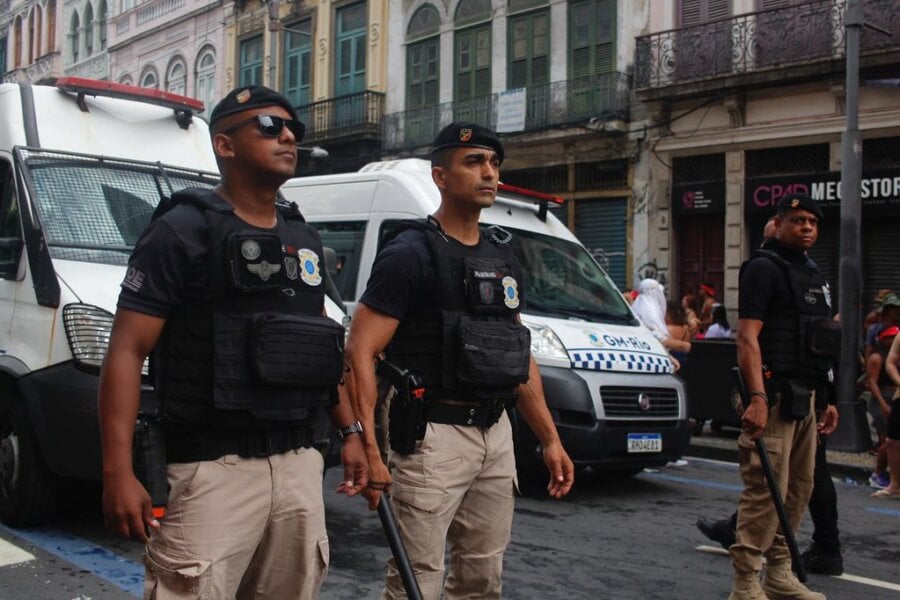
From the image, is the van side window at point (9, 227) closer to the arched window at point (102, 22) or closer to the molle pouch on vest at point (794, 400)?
the molle pouch on vest at point (794, 400)

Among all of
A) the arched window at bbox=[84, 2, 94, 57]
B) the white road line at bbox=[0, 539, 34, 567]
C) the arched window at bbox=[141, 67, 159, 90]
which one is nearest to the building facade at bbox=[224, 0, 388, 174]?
the arched window at bbox=[141, 67, 159, 90]

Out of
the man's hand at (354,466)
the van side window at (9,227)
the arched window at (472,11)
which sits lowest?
the man's hand at (354,466)

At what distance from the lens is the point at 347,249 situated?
27.4 feet

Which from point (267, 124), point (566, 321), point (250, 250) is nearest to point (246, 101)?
point (267, 124)

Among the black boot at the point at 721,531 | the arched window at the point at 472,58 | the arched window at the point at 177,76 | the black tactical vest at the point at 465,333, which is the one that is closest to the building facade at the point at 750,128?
the arched window at the point at 472,58

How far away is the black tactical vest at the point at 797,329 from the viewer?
470 cm

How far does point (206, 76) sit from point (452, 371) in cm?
2694

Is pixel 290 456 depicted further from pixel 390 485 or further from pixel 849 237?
pixel 849 237

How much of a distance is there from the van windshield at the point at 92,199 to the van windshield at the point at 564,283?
8.71 feet

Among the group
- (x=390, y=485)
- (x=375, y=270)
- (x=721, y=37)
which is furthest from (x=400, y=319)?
(x=721, y=37)

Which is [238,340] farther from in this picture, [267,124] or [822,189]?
[822,189]

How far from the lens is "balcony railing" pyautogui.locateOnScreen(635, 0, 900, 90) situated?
601 inches

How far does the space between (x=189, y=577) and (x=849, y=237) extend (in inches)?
374

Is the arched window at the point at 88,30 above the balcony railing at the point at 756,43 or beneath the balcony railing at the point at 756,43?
above
